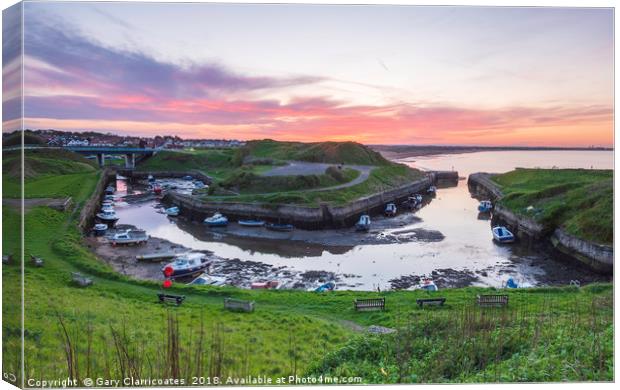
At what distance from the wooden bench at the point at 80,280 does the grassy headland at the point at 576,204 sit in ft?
67.4

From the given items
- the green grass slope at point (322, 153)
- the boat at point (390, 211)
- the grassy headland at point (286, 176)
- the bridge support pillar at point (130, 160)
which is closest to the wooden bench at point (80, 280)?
the bridge support pillar at point (130, 160)

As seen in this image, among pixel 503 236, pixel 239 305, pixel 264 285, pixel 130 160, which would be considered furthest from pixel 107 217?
pixel 503 236

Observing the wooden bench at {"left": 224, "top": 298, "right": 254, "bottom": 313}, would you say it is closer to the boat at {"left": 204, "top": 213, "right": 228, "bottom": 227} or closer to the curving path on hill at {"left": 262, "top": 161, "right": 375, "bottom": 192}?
the boat at {"left": 204, "top": 213, "right": 228, "bottom": 227}

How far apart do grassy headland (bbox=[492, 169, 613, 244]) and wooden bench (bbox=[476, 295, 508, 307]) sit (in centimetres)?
1092

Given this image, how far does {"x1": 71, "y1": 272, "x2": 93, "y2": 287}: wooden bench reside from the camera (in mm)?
14039

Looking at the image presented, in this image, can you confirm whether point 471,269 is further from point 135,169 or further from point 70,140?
point 135,169

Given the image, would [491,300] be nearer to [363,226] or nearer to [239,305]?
[239,305]

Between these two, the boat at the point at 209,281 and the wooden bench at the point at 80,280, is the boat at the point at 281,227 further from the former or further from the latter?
the wooden bench at the point at 80,280

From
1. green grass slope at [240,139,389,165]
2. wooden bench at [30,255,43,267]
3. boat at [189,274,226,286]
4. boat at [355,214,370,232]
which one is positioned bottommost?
boat at [189,274,226,286]

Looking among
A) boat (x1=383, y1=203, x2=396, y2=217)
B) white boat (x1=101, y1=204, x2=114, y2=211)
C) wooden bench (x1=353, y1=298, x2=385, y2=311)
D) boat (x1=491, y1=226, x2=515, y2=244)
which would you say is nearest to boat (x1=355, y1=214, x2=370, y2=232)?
boat (x1=383, y1=203, x2=396, y2=217)

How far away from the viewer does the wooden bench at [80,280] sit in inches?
553

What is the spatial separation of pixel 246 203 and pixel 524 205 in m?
20.0

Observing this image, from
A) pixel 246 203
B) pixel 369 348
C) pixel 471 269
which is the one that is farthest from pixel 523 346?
pixel 246 203

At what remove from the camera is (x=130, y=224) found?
103 ft
